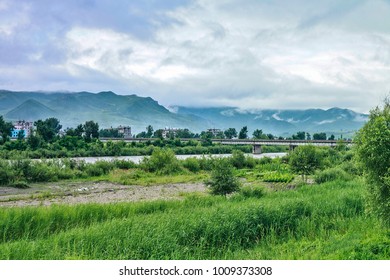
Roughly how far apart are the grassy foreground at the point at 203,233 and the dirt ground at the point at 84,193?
1002 cm

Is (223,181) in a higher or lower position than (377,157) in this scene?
lower

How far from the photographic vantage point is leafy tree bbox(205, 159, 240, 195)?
67.8 feet

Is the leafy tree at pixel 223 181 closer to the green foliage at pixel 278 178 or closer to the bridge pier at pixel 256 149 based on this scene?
the green foliage at pixel 278 178

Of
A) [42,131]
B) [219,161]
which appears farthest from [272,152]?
[219,161]

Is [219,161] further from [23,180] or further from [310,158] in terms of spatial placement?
[23,180]

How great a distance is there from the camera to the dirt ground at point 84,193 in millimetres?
24609

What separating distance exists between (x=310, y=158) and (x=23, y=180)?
23.3m

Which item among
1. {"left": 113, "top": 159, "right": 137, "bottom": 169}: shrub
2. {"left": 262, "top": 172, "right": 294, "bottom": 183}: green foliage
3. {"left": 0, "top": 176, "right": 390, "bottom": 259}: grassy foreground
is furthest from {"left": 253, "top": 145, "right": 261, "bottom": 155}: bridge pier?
{"left": 0, "top": 176, "right": 390, "bottom": 259}: grassy foreground

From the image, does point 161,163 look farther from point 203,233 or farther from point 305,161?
point 203,233

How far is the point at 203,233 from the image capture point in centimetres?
1109

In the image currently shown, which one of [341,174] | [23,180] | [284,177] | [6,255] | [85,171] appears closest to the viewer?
[6,255]

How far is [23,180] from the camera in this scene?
32.9m

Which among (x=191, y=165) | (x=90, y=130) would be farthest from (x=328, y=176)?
(x=90, y=130)

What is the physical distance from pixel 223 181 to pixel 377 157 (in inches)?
452
